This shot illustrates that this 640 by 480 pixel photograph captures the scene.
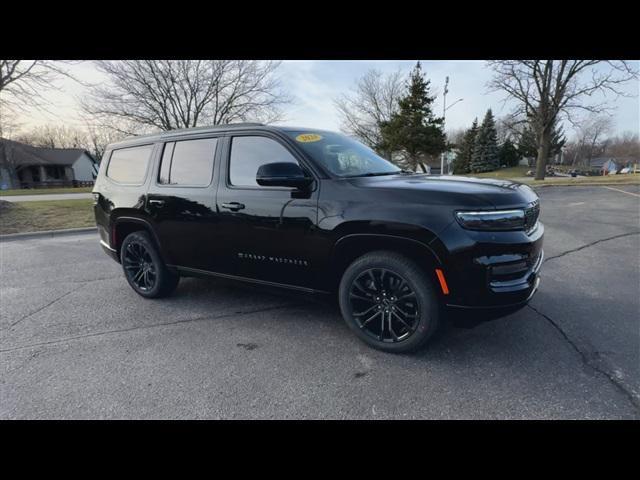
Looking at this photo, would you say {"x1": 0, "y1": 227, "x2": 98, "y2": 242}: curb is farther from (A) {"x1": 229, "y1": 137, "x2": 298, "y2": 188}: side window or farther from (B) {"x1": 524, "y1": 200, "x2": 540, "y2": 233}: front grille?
(B) {"x1": 524, "y1": 200, "x2": 540, "y2": 233}: front grille

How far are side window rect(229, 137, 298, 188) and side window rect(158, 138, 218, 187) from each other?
0.90ft

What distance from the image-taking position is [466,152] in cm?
5184

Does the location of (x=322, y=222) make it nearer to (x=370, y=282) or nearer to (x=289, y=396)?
(x=370, y=282)

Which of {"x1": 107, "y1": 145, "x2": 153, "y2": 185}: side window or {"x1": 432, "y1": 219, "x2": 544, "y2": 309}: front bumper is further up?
{"x1": 107, "y1": 145, "x2": 153, "y2": 185}: side window

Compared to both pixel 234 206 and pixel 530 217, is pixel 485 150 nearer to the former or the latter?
pixel 530 217

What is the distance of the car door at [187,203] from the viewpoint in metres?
3.31

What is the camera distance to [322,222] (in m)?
Result: 2.72

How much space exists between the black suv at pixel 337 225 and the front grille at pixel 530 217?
1cm

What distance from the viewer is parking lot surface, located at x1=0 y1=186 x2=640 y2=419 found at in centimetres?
214

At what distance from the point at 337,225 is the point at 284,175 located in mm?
605

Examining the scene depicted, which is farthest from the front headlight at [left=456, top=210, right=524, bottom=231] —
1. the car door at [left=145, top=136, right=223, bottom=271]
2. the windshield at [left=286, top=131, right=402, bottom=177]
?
the car door at [left=145, top=136, right=223, bottom=271]

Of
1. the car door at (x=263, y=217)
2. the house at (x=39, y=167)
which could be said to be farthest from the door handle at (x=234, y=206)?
the house at (x=39, y=167)

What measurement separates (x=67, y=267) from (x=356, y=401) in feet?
18.9

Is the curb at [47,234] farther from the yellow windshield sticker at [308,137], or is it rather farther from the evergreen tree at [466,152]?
the evergreen tree at [466,152]
